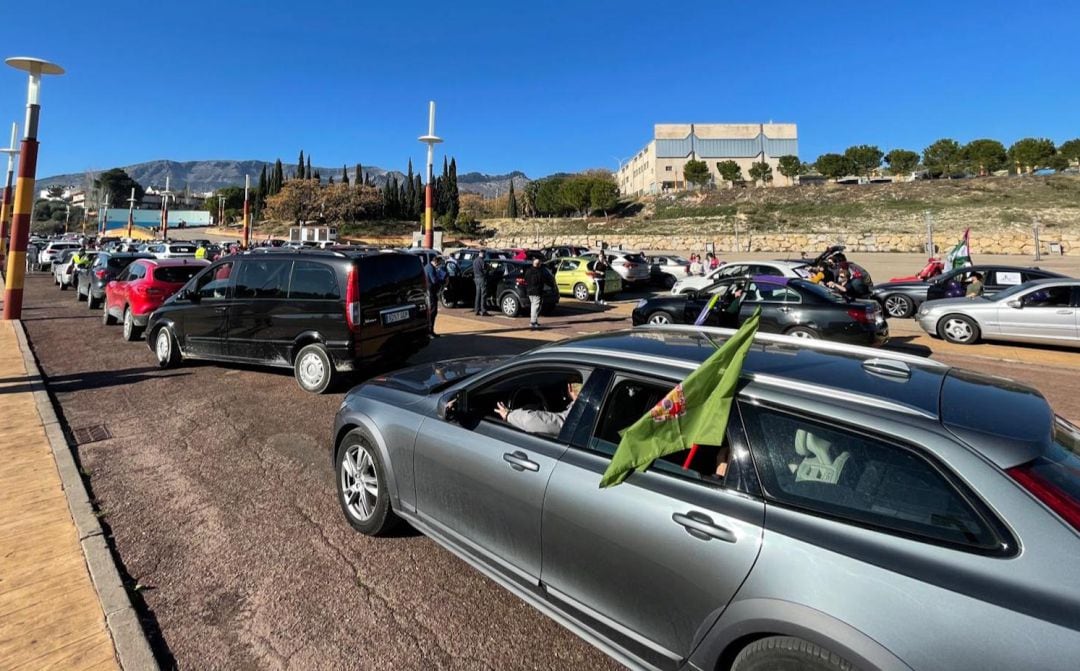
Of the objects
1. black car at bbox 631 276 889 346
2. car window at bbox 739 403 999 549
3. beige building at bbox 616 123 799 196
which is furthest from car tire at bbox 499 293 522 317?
beige building at bbox 616 123 799 196

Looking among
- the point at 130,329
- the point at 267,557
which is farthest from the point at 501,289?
the point at 267,557

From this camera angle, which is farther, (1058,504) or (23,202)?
(23,202)

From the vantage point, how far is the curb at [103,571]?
8.91 feet

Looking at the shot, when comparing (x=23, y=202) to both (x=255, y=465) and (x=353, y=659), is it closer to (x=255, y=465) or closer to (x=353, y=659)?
(x=255, y=465)

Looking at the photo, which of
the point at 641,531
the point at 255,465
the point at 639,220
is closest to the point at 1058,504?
the point at 641,531

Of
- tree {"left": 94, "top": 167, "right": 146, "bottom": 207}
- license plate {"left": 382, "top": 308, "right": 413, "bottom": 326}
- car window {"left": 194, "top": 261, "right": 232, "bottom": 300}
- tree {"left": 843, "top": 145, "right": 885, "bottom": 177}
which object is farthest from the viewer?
tree {"left": 94, "top": 167, "right": 146, "bottom": 207}

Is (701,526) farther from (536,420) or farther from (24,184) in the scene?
(24,184)

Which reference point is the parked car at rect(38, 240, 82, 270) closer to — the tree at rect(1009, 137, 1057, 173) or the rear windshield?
the rear windshield

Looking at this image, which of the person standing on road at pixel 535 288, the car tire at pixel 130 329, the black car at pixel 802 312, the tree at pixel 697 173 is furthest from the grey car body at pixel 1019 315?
the tree at pixel 697 173

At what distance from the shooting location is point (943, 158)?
Answer: 71.9m

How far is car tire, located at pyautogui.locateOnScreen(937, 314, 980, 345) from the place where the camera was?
11.6m

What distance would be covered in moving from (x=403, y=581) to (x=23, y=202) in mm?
17705

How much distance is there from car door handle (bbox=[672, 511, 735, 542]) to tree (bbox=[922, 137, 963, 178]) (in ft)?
287

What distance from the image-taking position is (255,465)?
16.9ft
